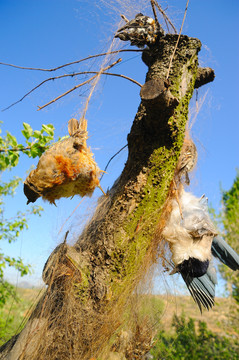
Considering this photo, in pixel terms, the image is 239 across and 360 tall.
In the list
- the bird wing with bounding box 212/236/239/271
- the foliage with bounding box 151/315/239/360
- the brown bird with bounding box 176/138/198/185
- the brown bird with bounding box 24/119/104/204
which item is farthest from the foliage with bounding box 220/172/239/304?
the brown bird with bounding box 24/119/104/204

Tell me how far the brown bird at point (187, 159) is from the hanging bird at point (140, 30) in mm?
612

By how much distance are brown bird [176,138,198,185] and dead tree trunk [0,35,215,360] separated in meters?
0.13

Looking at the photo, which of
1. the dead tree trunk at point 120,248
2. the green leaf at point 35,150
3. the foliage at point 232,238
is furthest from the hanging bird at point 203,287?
the foliage at point 232,238

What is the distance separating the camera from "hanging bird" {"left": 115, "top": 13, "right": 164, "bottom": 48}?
5.10 ft

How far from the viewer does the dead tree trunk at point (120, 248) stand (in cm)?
124

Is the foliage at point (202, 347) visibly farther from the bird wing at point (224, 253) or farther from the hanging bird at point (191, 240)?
the hanging bird at point (191, 240)

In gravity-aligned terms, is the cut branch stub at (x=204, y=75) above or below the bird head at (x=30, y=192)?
above

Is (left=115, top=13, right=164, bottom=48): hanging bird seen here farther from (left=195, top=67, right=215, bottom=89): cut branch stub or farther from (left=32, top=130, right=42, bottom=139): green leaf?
(left=32, top=130, right=42, bottom=139): green leaf

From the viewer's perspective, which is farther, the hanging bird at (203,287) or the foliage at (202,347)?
the foliage at (202,347)

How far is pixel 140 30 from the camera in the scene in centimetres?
155

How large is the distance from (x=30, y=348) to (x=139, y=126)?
1141 millimetres

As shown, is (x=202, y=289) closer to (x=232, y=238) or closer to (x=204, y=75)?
(x=204, y=75)

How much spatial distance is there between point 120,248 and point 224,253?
0.76 m

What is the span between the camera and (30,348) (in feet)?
4.04
